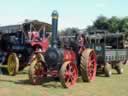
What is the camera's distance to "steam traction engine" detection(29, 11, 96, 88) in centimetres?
1194

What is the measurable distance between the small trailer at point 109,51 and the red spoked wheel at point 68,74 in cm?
366

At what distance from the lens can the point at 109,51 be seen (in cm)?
1638

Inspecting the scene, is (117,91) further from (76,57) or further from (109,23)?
(109,23)

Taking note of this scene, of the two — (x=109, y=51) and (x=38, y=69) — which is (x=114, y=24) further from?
(x=38, y=69)

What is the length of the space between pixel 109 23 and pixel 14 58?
136 feet

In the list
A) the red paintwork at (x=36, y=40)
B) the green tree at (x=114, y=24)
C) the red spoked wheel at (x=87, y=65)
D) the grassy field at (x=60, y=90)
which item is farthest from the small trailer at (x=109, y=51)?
the green tree at (x=114, y=24)

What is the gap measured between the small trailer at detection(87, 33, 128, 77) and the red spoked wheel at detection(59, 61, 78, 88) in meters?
3.66

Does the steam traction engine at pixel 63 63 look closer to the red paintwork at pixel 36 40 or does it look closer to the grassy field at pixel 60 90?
the grassy field at pixel 60 90

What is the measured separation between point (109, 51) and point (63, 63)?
15.6 ft

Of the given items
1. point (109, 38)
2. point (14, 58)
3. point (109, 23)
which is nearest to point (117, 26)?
point (109, 23)

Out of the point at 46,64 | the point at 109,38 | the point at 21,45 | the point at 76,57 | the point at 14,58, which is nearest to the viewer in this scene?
the point at 46,64

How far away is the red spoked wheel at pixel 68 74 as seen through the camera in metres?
11.5

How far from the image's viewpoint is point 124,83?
13.7 m

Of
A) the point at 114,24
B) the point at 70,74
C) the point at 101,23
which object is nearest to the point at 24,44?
the point at 70,74
